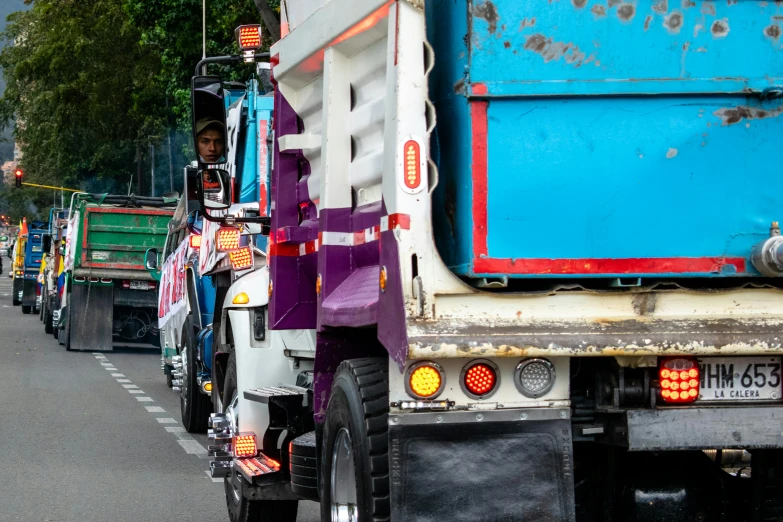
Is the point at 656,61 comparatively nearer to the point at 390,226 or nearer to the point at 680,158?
the point at 680,158

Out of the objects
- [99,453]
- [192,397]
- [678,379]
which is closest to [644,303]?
[678,379]

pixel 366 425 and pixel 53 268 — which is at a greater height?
pixel 53 268

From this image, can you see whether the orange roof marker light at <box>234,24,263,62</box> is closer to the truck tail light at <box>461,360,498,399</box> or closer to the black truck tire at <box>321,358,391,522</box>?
the black truck tire at <box>321,358,391,522</box>

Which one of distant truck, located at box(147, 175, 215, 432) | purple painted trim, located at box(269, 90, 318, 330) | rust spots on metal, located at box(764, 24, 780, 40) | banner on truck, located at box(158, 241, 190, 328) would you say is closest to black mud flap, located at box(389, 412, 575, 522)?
rust spots on metal, located at box(764, 24, 780, 40)

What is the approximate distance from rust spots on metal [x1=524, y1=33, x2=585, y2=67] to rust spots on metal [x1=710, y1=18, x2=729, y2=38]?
1.40ft

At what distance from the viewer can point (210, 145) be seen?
6508 mm

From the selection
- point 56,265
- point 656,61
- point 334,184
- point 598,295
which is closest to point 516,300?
point 598,295

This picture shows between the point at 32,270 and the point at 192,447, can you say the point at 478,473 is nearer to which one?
the point at 192,447

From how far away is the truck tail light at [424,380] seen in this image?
13.8 feet

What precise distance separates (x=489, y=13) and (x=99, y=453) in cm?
804

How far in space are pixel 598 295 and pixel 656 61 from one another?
29.7 inches

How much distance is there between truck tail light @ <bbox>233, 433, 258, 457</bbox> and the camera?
23.4ft

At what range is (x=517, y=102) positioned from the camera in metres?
4.27

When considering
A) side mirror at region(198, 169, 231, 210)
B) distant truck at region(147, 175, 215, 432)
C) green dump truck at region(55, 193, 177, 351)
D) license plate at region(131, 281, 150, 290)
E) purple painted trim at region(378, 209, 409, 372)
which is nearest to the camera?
purple painted trim at region(378, 209, 409, 372)
